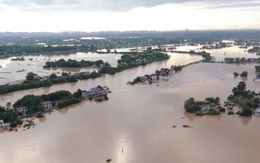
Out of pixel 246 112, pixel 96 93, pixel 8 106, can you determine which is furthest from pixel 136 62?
pixel 246 112

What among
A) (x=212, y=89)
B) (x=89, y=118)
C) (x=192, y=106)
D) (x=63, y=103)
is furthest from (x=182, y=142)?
(x=212, y=89)

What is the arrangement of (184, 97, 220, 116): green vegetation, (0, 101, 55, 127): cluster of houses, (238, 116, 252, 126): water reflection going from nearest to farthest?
(0, 101, 55, 127): cluster of houses
(238, 116, 252, 126): water reflection
(184, 97, 220, 116): green vegetation

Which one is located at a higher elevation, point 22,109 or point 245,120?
point 22,109

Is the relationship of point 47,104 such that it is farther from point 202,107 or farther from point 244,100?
point 244,100

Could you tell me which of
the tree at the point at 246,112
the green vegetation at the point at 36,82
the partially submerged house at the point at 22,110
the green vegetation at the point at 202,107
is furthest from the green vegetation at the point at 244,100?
Result: the green vegetation at the point at 36,82

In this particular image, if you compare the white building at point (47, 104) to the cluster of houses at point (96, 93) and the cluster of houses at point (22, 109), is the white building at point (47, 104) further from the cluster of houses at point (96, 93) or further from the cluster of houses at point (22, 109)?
the cluster of houses at point (96, 93)

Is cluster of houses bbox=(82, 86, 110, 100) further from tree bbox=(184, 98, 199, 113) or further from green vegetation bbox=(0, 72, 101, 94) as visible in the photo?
tree bbox=(184, 98, 199, 113)

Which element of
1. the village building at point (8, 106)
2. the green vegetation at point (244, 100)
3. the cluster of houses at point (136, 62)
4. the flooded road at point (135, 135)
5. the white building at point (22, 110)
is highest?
the cluster of houses at point (136, 62)

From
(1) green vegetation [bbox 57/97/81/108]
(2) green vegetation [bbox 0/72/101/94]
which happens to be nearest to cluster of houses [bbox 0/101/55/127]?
(1) green vegetation [bbox 57/97/81/108]
